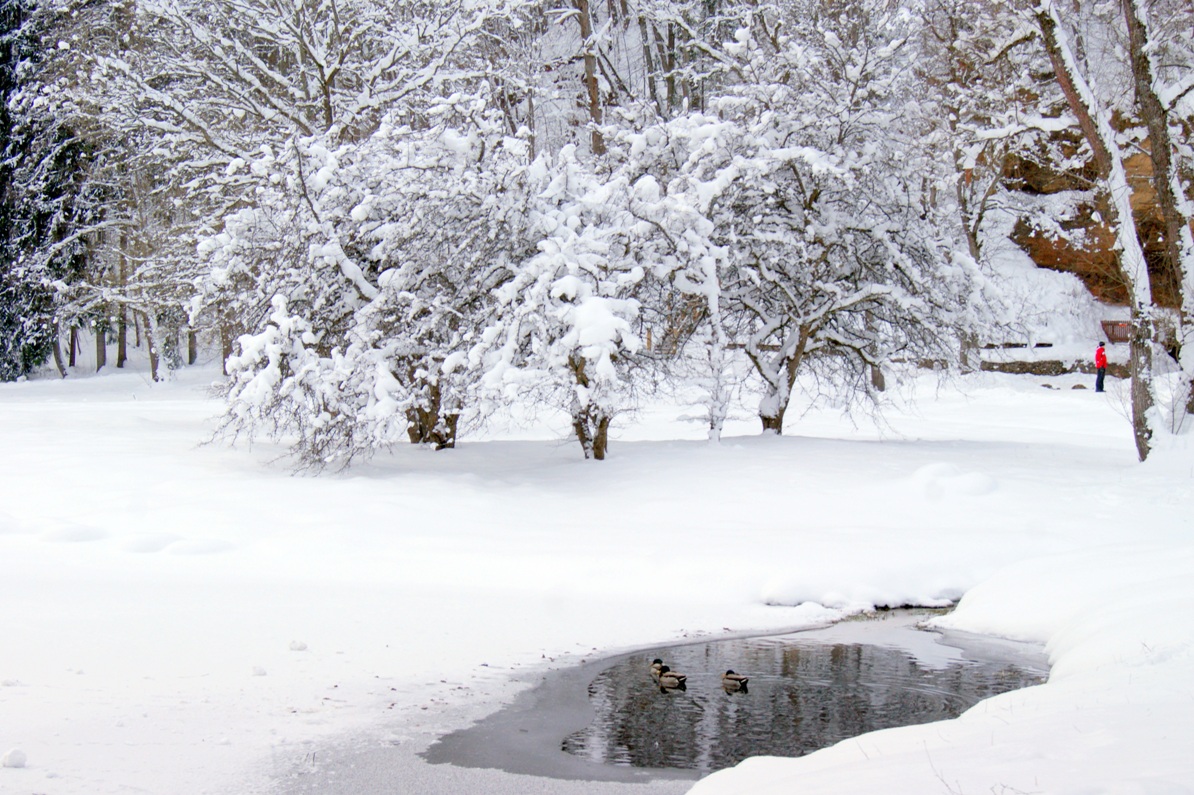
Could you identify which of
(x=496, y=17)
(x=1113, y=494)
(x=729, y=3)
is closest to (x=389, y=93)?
(x=496, y=17)

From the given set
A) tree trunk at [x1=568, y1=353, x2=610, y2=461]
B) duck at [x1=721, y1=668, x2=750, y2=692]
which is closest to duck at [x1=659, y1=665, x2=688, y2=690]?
duck at [x1=721, y1=668, x2=750, y2=692]

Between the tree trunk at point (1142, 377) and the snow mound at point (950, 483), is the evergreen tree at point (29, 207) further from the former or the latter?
the tree trunk at point (1142, 377)

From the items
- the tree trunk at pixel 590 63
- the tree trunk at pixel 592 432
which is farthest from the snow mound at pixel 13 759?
the tree trunk at pixel 590 63

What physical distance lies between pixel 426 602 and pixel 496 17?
14.7m

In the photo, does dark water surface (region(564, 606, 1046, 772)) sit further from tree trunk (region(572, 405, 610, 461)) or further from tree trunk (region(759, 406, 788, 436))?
tree trunk (region(759, 406, 788, 436))

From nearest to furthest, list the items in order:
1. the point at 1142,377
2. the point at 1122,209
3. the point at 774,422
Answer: the point at 1142,377 → the point at 1122,209 → the point at 774,422

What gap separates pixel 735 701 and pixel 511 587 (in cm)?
316

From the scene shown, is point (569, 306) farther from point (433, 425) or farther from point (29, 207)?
point (29, 207)

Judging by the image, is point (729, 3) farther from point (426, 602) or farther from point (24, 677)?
point (24, 677)

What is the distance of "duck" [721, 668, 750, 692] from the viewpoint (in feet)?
22.9

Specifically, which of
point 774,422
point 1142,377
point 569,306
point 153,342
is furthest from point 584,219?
point 153,342

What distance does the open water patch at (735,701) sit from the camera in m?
5.79

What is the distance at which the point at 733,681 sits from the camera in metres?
7.01

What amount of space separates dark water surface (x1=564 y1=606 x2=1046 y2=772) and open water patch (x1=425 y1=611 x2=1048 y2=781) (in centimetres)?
1
